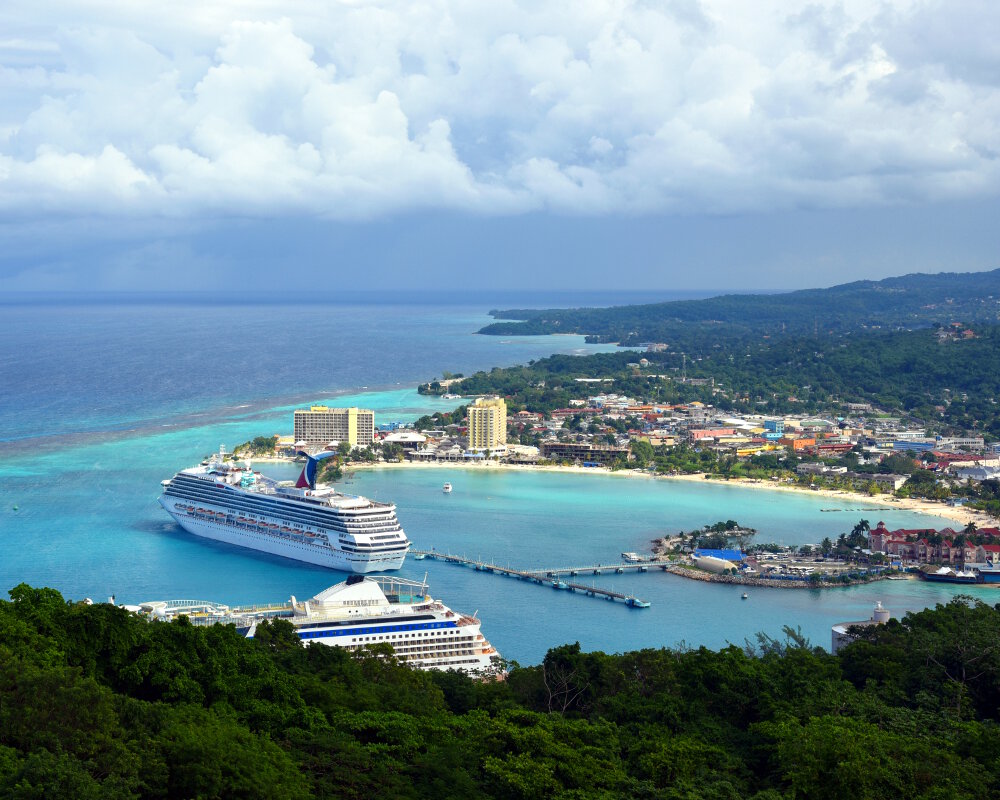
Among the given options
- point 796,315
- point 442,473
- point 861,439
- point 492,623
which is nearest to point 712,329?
point 796,315

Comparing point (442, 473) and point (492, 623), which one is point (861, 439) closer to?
point (442, 473)

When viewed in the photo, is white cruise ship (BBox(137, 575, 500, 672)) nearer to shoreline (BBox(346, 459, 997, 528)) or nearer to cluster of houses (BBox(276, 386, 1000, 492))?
shoreline (BBox(346, 459, 997, 528))

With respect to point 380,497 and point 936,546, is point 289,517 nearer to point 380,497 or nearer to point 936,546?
point 380,497

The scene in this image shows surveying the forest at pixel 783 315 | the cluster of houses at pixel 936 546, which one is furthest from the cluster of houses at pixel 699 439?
the forest at pixel 783 315

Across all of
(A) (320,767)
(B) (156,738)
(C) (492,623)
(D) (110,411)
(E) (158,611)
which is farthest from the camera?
(D) (110,411)

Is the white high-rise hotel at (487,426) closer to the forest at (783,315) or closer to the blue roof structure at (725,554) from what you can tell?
Result: the blue roof structure at (725,554)

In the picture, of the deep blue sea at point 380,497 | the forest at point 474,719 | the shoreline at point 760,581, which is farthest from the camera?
the shoreline at point 760,581
